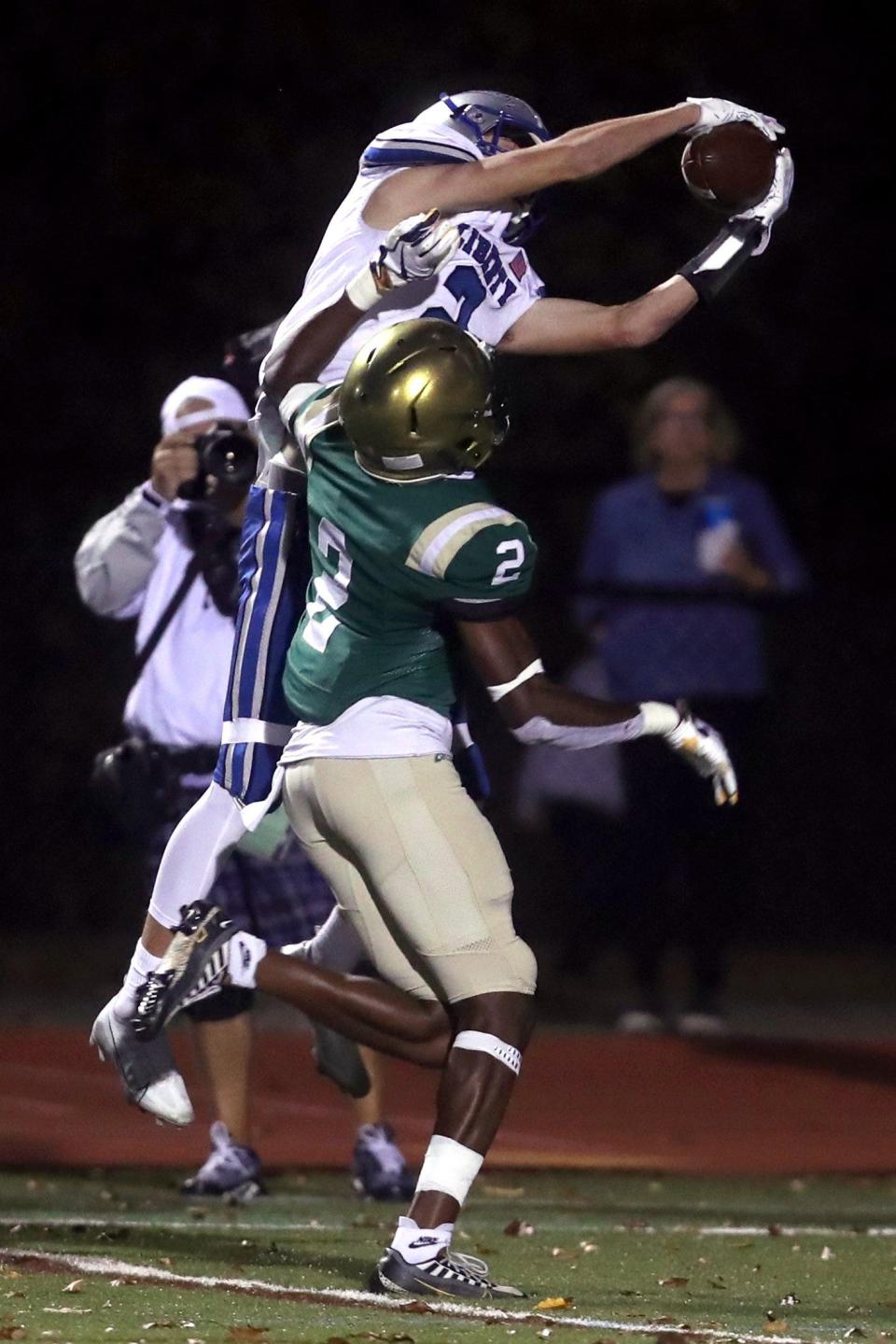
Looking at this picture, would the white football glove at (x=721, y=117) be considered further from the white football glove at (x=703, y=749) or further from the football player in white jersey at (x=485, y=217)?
the white football glove at (x=703, y=749)

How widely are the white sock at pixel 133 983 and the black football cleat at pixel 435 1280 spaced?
844 millimetres

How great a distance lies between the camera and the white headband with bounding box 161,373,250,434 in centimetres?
746

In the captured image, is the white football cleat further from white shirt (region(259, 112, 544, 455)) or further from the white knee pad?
white shirt (region(259, 112, 544, 455))

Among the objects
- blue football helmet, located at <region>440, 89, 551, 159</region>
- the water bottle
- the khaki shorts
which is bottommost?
the khaki shorts

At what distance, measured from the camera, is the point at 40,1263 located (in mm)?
5922

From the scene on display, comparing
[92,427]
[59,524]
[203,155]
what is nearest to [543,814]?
[59,524]

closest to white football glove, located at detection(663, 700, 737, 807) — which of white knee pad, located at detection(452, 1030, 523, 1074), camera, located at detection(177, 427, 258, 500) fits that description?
white knee pad, located at detection(452, 1030, 523, 1074)

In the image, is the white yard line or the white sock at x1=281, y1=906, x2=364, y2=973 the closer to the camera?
the white sock at x1=281, y1=906, x2=364, y2=973

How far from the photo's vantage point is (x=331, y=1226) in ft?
22.4

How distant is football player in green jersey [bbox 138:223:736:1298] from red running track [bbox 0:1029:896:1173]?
2432mm

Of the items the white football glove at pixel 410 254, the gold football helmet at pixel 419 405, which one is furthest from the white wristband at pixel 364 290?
the gold football helmet at pixel 419 405

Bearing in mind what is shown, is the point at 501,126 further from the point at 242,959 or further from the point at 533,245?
the point at 533,245

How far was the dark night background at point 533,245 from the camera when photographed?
44.1 ft

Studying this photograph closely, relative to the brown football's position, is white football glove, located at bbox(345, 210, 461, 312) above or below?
below
